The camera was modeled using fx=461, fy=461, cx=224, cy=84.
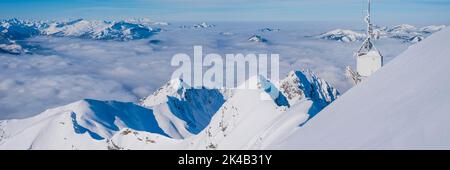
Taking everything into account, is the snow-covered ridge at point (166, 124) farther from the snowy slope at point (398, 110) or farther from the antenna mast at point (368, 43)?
the snowy slope at point (398, 110)

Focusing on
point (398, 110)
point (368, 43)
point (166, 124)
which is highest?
point (398, 110)

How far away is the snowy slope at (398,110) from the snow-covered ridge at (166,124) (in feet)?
32.9

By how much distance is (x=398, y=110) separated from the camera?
584 cm

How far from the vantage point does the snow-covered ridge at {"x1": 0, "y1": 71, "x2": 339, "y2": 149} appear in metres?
51.9

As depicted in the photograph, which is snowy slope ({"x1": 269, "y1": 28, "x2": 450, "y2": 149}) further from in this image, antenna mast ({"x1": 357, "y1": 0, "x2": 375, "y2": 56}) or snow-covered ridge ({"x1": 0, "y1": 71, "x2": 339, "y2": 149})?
antenna mast ({"x1": 357, "y1": 0, "x2": 375, "y2": 56})

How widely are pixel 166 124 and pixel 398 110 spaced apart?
177609 mm

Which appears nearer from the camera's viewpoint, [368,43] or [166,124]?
[368,43]

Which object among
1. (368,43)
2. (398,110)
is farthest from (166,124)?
(398,110)

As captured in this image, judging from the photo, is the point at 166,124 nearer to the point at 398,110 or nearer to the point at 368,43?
the point at 368,43

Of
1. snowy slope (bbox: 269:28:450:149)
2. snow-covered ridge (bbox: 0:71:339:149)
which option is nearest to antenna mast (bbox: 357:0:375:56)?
snow-covered ridge (bbox: 0:71:339:149)

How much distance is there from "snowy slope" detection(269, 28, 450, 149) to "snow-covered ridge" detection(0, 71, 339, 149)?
395 inches
